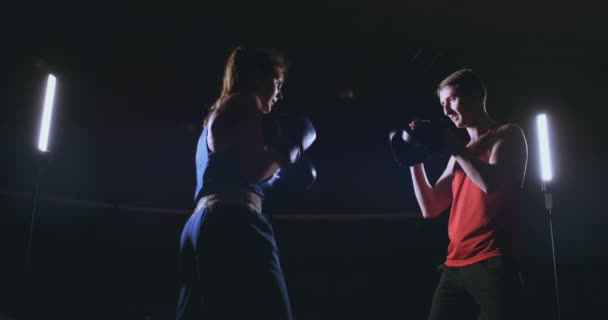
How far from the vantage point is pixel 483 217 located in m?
1.68

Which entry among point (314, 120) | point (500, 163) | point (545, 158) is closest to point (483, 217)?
point (500, 163)

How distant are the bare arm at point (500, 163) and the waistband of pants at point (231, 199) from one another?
86 centimetres

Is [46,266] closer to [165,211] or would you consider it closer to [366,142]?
[165,211]

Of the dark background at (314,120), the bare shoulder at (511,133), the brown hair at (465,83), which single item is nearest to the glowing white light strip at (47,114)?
the dark background at (314,120)

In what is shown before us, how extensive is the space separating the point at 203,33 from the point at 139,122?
78.7 inches

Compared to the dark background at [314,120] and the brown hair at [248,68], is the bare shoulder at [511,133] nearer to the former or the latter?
the brown hair at [248,68]

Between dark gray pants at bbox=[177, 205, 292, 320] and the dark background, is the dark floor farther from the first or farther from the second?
dark gray pants at bbox=[177, 205, 292, 320]

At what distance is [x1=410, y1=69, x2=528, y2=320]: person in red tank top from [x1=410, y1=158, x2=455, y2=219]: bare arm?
13 centimetres

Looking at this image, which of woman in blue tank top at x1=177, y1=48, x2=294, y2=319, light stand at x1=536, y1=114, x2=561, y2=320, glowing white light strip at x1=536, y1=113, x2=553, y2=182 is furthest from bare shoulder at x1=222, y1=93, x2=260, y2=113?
glowing white light strip at x1=536, y1=113, x2=553, y2=182

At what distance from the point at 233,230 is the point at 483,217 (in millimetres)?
995

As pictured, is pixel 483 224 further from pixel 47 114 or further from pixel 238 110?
pixel 47 114

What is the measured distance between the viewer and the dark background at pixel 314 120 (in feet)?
13.6

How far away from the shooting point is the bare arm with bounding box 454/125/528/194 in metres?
1.65

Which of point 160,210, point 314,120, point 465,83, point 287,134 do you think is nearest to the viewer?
point 287,134
